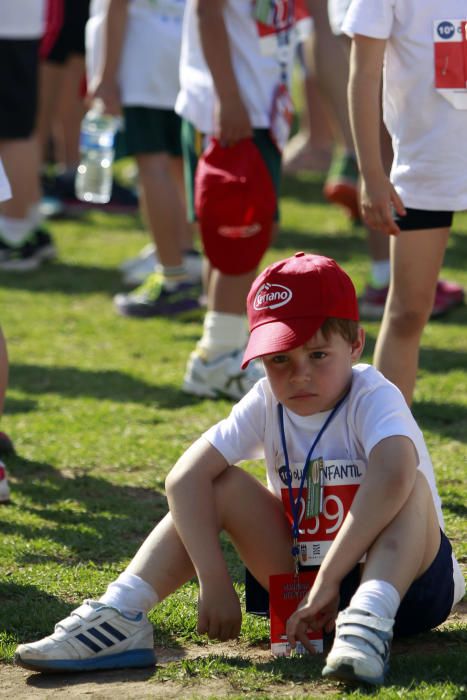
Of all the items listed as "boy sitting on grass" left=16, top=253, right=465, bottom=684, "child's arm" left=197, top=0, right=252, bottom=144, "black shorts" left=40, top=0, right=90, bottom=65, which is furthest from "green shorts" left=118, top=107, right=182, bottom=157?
"boy sitting on grass" left=16, top=253, right=465, bottom=684

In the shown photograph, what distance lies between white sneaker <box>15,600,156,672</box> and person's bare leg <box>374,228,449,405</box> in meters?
1.31

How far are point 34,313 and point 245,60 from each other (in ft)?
6.86

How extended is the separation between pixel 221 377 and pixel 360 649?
2.45 meters

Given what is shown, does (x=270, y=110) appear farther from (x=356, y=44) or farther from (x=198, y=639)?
(x=198, y=639)

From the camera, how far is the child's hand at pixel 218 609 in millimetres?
2875

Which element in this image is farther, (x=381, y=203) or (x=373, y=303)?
(x=373, y=303)

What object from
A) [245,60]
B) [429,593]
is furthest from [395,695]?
[245,60]

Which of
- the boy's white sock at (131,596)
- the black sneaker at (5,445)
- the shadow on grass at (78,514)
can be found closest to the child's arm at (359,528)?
the boy's white sock at (131,596)

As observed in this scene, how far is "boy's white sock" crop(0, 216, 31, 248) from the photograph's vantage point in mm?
7195

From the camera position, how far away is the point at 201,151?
501 cm

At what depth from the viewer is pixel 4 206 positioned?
720cm

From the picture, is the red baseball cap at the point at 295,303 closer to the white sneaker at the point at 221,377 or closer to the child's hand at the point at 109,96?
the white sneaker at the point at 221,377

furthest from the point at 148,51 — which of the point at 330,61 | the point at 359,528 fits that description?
the point at 359,528

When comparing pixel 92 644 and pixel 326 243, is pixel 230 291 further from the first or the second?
pixel 326 243
